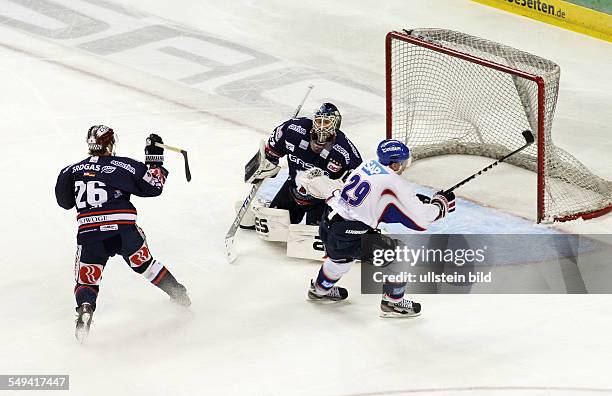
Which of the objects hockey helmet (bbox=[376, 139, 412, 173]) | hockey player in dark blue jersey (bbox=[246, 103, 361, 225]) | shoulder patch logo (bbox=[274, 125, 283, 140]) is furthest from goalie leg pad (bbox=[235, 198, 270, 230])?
hockey helmet (bbox=[376, 139, 412, 173])

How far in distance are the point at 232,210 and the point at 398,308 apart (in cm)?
164

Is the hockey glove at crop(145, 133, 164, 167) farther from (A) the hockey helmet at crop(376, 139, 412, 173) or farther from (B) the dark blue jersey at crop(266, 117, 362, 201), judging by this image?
(A) the hockey helmet at crop(376, 139, 412, 173)

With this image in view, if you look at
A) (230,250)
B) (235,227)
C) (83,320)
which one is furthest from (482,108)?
(83,320)

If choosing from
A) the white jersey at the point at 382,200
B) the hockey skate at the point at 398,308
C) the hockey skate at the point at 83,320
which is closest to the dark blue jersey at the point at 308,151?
the white jersey at the point at 382,200

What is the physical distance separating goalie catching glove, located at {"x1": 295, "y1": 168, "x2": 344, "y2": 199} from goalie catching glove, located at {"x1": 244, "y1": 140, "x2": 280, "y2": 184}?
384mm

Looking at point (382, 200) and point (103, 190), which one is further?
point (103, 190)

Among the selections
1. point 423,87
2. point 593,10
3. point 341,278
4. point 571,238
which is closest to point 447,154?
point 423,87

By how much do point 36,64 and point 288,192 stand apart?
3.58 metres

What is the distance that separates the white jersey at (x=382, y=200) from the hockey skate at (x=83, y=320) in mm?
1296

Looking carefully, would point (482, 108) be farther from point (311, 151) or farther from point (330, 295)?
point (330, 295)

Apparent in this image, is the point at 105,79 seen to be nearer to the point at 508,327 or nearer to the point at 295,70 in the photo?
the point at 295,70

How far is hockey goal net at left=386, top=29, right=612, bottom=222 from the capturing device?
23.4 ft

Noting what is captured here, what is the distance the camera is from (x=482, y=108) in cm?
793

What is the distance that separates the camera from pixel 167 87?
Result: 9312 mm
